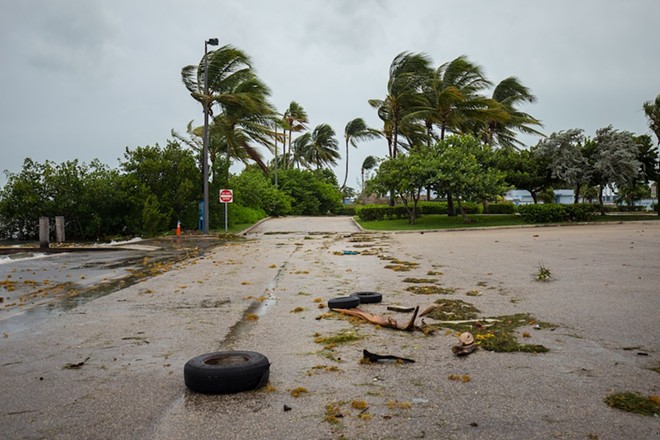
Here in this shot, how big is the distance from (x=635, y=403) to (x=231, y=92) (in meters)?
28.3

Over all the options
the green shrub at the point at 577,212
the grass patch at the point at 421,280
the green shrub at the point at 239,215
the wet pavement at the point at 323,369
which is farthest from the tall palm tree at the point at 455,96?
the wet pavement at the point at 323,369

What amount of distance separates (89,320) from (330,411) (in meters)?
4.15

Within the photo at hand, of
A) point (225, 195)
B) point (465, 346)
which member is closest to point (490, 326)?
point (465, 346)

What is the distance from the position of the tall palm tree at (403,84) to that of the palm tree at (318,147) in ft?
98.4

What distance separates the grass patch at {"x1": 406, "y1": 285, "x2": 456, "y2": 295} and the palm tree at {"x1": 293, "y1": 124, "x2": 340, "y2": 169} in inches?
2353

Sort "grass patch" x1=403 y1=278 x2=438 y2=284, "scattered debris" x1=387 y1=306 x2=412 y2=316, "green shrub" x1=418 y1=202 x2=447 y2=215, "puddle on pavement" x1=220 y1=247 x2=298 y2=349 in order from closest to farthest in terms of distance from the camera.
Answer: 1. "puddle on pavement" x1=220 y1=247 x2=298 y2=349
2. "scattered debris" x1=387 y1=306 x2=412 y2=316
3. "grass patch" x1=403 y1=278 x2=438 y2=284
4. "green shrub" x1=418 y1=202 x2=447 y2=215

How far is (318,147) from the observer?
223ft

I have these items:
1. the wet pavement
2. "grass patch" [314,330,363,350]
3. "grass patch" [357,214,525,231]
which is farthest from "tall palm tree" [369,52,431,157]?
"grass patch" [314,330,363,350]

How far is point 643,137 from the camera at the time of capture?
119 feet

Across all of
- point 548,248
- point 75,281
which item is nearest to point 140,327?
point 75,281

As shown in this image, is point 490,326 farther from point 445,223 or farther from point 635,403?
point 445,223

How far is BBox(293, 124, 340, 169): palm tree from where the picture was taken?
6769 centimetres

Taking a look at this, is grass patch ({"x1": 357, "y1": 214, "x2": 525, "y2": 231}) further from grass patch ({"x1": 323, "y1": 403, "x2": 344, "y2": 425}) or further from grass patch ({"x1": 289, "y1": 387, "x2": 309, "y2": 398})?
grass patch ({"x1": 323, "y1": 403, "x2": 344, "y2": 425})

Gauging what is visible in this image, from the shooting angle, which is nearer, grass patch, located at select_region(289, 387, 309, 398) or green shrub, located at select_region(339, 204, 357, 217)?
grass patch, located at select_region(289, 387, 309, 398)
